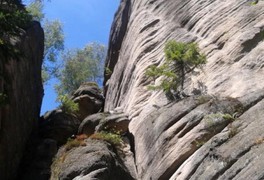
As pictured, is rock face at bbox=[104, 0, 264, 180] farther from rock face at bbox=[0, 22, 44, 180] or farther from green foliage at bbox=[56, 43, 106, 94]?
green foliage at bbox=[56, 43, 106, 94]

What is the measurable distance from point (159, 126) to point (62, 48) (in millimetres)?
31094

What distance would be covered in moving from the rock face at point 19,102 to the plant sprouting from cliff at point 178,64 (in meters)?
5.83

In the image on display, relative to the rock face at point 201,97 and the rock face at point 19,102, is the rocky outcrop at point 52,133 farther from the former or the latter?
the rock face at point 201,97

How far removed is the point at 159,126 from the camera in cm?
1595

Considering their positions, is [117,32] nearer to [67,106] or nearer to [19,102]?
[67,106]

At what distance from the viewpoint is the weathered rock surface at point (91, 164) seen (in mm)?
15266

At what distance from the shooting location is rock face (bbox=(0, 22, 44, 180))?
1983 centimetres

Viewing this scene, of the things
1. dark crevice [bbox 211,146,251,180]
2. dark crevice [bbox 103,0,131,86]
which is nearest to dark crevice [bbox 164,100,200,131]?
dark crevice [bbox 211,146,251,180]

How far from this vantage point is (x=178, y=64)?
1853 cm

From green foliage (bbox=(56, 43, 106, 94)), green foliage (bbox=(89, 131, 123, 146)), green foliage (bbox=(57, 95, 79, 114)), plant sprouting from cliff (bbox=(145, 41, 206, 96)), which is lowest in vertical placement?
green foliage (bbox=(89, 131, 123, 146))

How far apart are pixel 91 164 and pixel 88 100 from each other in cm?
1391

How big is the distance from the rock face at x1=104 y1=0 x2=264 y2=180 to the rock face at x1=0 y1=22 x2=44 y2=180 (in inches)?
195

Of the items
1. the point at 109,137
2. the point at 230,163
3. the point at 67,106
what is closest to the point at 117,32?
the point at 67,106

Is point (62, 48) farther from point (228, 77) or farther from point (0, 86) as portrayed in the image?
point (228, 77)
